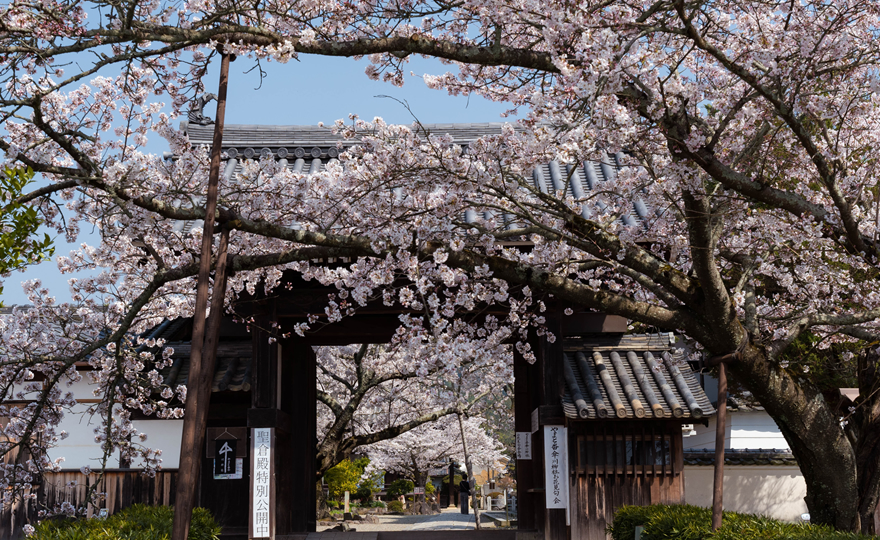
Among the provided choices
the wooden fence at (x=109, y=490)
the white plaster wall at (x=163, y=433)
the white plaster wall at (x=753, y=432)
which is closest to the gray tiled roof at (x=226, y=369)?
the white plaster wall at (x=163, y=433)

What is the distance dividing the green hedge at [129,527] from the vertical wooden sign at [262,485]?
0.72 meters

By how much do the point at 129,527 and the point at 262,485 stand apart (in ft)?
8.00

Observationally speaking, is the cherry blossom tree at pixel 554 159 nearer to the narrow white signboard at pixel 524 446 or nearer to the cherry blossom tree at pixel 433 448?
the narrow white signboard at pixel 524 446

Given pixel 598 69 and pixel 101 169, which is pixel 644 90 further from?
pixel 101 169

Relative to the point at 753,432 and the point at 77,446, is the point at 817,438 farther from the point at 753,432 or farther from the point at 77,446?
the point at 77,446

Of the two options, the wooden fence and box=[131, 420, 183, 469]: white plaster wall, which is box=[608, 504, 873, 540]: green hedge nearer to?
the wooden fence

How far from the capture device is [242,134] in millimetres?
13164

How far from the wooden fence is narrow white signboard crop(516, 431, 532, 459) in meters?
4.56

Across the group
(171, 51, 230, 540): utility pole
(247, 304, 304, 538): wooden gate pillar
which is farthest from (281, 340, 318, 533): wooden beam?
(171, 51, 230, 540): utility pole

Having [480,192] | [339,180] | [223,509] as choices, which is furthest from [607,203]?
[223,509]

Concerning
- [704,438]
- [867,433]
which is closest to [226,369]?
[867,433]

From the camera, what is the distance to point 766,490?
1173 cm

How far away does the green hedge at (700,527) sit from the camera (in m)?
5.67

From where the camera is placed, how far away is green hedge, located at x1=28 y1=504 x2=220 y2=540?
5652mm
